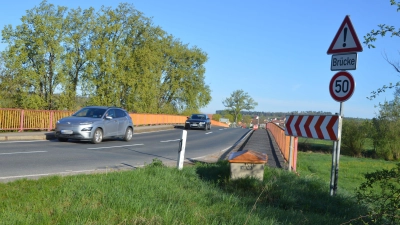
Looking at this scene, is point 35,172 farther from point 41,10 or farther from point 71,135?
point 41,10

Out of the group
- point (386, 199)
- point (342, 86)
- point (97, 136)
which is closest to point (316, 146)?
point (97, 136)

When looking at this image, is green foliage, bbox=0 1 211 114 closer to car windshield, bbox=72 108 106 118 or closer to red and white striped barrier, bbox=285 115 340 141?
car windshield, bbox=72 108 106 118

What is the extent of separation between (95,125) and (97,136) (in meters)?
0.55

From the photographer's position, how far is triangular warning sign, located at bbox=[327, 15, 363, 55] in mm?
7753

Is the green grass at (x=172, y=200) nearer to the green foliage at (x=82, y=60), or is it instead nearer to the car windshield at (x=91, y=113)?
the car windshield at (x=91, y=113)

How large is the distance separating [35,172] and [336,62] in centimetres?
662

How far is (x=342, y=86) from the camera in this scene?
26.0 ft

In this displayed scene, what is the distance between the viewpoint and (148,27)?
46.3m

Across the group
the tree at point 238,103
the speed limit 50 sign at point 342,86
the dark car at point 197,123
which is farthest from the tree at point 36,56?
the tree at point 238,103

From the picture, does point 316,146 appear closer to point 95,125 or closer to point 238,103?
point 95,125

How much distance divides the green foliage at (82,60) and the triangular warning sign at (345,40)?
23.7 metres

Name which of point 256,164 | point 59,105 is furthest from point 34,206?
point 59,105

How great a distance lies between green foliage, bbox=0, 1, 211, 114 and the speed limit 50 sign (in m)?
23.7

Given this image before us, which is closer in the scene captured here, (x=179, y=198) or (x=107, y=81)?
(x=179, y=198)
